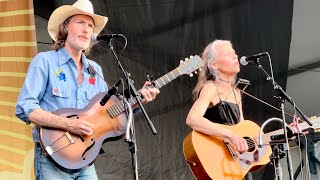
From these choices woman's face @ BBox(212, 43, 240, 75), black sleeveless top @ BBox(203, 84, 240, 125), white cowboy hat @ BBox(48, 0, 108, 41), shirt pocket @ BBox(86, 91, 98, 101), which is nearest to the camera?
shirt pocket @ BBox(86, 91, 98, 101)

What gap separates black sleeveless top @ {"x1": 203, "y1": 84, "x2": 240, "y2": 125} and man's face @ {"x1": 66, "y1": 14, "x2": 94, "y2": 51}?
3.57 feet

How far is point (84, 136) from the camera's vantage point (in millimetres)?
2908

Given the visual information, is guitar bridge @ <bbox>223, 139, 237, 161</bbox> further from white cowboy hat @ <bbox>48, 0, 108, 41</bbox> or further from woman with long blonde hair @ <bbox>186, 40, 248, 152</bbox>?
white cowboy hat @ <bbox>48, 0, 108, 41</bbox>

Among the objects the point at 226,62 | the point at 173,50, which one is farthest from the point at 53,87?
the point at 173,50

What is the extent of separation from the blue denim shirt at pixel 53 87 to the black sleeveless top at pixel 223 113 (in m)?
1.00

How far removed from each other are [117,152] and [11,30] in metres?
1.21

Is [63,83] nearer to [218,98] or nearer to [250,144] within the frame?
[218,98]

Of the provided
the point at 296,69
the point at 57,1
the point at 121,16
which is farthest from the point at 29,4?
the point at 296,69

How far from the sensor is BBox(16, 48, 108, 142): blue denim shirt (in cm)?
287

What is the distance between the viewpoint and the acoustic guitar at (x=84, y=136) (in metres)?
2.81

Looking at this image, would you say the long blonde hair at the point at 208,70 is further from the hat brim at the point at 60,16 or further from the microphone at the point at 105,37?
the microphone at the point at 105,37

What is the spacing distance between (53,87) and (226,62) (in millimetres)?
1429

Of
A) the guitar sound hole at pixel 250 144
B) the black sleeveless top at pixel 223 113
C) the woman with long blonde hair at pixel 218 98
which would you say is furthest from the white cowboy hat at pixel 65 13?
the guitar sound hole at pixel 250 144

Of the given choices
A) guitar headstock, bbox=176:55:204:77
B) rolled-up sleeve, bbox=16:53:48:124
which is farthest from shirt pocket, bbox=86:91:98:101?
guitar headstock, bbox=176:55:204:77
